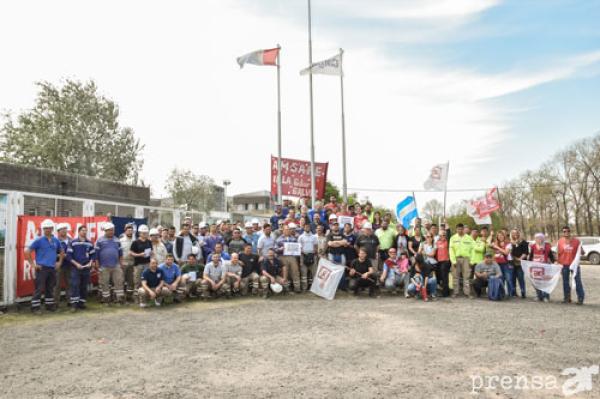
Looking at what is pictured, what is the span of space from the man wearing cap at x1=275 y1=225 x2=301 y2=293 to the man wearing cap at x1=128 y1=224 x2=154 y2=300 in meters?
3.39

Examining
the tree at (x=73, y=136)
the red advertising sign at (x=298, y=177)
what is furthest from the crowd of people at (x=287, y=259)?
the tree at (x=73, y=136)

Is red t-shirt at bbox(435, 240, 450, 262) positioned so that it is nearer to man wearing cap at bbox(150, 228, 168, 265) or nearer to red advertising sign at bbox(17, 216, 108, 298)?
man wearing cap at bbox(150, 228, 168, 265)

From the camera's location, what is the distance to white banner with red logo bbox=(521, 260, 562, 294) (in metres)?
11.2

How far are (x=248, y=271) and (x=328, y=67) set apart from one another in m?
11.4

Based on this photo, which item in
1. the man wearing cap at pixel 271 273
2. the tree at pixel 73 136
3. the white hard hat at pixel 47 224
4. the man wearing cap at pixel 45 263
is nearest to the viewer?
the man wearing cap at pixel 45 263

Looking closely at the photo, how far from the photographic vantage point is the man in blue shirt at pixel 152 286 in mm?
10078

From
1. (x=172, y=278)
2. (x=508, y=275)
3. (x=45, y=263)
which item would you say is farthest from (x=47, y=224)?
(x=508, y=275)

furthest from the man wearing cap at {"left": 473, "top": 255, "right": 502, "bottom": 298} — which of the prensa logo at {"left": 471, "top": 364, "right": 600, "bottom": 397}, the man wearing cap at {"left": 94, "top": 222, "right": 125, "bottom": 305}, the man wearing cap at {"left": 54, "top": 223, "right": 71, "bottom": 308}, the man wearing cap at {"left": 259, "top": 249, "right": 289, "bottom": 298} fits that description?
the man wearing cap at {"left": 54, "top": 223, "right": 71, "bottom": 308}

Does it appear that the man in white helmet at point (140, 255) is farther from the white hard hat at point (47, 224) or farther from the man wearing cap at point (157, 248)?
the white hard hat at point (47, 224)

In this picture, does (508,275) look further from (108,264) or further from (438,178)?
(108,264)

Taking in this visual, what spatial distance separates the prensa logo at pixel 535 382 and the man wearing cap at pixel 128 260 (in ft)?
27.5

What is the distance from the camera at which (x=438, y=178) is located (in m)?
20.2

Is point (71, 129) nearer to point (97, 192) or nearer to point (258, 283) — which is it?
point (97, 192)

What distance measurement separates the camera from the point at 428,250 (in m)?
11.8
